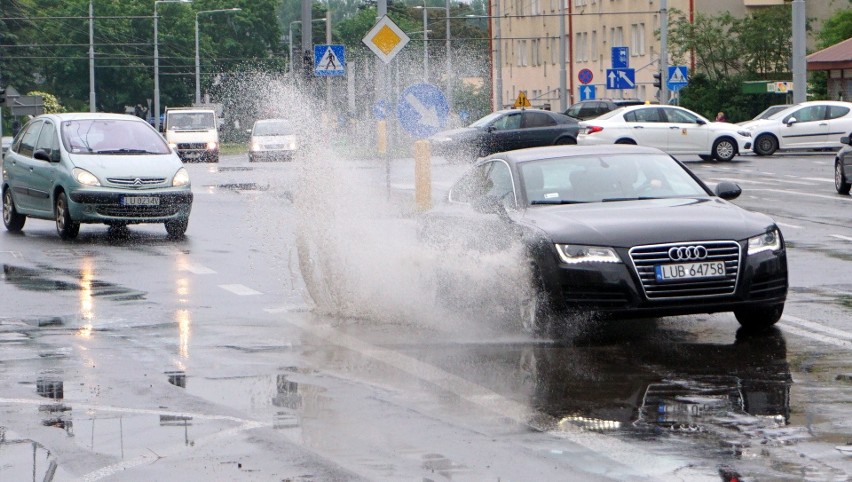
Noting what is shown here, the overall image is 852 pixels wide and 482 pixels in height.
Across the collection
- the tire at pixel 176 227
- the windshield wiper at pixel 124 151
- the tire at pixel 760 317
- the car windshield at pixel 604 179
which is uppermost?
the windshield wiper at pixel 124 151

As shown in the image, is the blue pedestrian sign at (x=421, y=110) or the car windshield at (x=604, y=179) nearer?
the car windshield at (x=604, y=179)

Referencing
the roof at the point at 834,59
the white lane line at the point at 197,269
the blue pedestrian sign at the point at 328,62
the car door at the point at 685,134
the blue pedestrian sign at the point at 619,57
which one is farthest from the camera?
the roof at the point at 834,59

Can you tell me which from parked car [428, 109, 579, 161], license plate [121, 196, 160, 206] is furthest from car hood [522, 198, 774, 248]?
parked car [428, 109, 579, 161]

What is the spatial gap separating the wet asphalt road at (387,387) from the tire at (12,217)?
6.88m

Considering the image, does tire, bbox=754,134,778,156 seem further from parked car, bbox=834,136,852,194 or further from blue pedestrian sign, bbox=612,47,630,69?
parked car, bbox=834,136,852,194

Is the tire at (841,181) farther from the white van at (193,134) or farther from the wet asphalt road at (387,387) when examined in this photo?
the white van at (193,134)

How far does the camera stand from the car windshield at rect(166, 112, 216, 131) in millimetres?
53719

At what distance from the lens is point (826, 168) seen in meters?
37.8

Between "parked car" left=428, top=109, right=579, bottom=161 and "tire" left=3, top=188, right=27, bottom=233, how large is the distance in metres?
22.9

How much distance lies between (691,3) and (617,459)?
238 ft

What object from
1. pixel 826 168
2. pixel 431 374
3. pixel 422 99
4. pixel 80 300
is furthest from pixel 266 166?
pixel 431 374

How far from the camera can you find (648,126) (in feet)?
140

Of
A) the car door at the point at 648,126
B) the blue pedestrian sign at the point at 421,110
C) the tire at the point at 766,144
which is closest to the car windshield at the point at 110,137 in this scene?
the blue pedestrian sign at the point at 421,110

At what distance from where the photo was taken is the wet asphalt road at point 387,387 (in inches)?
271
